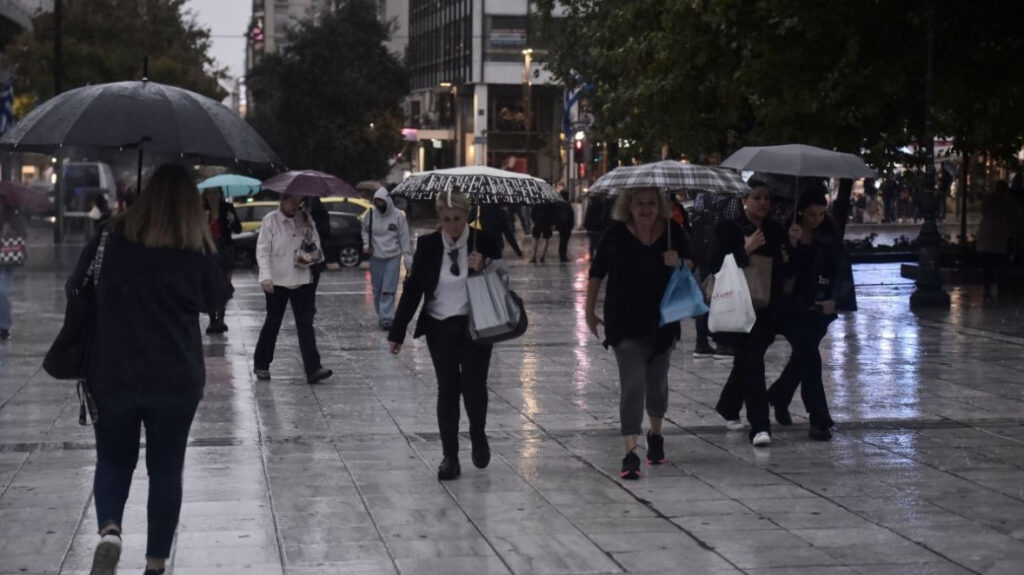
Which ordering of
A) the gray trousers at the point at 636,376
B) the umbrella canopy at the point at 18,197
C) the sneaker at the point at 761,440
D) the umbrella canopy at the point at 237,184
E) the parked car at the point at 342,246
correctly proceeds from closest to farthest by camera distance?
the gray trousers at the point at 636,376
the sneaker at the point at 761,440
the umbrella canopy at the point at 18,197
the umbrella canopy at the point at 237,184
the parked car at the point at 342,246

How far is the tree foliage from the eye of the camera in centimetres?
2200

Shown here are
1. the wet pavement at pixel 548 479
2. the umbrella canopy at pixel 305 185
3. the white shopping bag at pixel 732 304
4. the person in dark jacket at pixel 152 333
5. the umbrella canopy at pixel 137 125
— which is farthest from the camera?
the umbrella canopy at pixel 305 185

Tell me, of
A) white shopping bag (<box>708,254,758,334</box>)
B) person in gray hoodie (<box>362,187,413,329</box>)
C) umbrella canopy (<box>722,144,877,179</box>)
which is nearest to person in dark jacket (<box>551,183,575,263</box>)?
person in gray hoodie (<box>362,187,413,329</box>)

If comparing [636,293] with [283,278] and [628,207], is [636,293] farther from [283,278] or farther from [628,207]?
[283,278]

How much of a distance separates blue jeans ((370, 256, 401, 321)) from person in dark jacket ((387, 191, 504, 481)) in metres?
A: 8.90

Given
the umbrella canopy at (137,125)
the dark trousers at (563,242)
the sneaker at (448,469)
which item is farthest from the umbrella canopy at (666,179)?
the dark trousers at (563,242)

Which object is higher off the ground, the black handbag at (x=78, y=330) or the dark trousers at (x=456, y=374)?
the black handbag at (x=78, y=330)

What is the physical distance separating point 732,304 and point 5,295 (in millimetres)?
9557

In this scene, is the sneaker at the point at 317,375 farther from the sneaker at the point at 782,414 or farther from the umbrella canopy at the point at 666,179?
the sneaker at the point at 782,414

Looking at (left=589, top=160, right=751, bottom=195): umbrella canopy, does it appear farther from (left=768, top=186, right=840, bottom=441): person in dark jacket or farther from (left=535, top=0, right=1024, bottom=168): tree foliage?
(left=535, top=0, right=1024, bottom=168): tree foliage

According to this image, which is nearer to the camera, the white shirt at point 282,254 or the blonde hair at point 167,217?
the blonde hair at point 167,217

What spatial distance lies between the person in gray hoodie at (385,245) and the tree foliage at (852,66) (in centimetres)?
660

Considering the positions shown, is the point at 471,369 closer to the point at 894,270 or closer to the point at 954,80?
the point at 954,80

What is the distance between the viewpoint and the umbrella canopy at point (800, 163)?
36.8 ft
